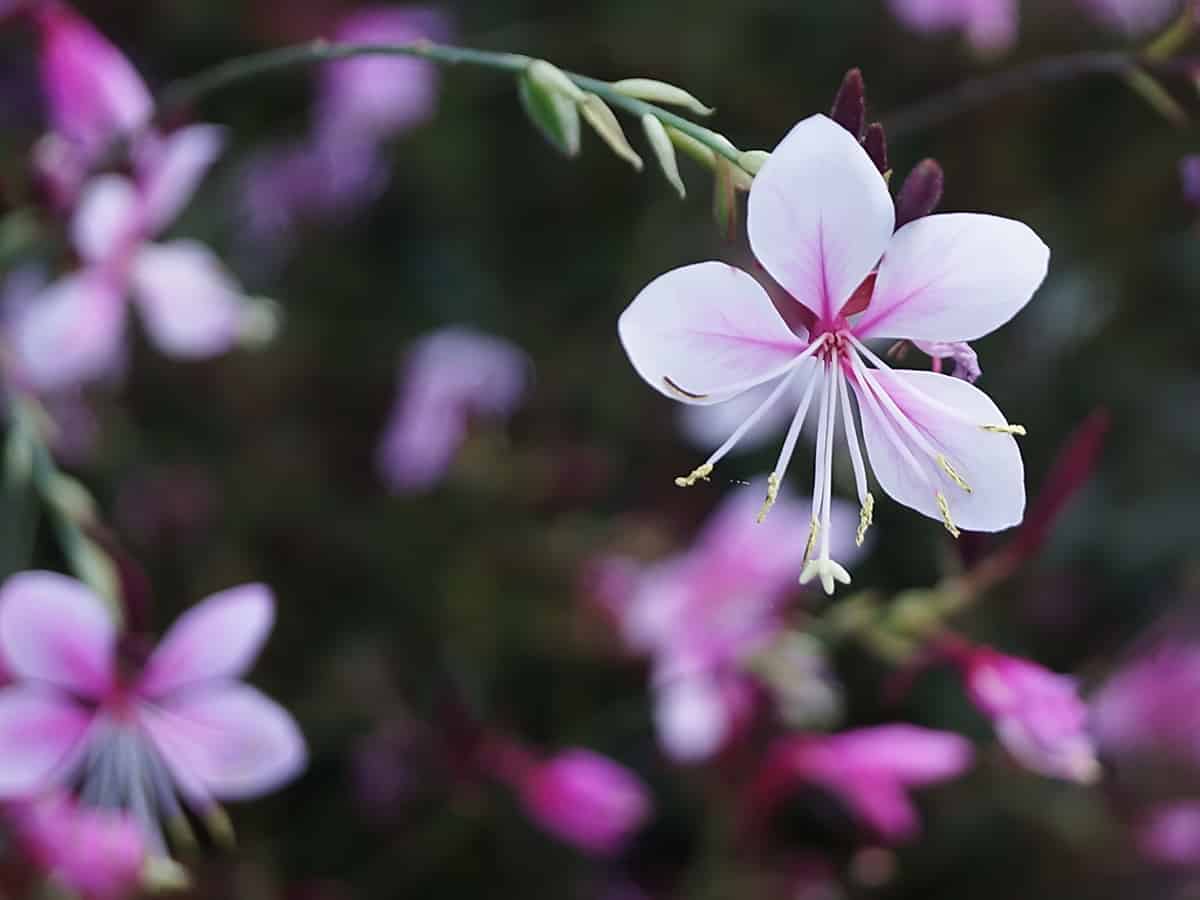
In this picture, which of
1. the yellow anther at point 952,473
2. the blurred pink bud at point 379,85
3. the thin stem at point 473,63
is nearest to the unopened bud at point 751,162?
the thin stem at point 473,63

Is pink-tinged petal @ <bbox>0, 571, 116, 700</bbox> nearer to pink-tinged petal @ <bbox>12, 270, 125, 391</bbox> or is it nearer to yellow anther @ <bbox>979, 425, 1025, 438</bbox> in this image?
pink-tinged petal @ <bbox>12, 270, 125, 391</bbox>

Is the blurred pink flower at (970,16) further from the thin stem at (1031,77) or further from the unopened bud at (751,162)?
the unopened bud at (751,162)

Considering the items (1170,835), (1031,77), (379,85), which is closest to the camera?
(1031,77)

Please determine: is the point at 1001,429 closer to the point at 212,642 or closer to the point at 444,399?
the point at 212,642

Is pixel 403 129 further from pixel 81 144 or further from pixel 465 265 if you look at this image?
pixel 81 144

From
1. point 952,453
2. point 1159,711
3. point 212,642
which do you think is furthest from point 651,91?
point 1159,711

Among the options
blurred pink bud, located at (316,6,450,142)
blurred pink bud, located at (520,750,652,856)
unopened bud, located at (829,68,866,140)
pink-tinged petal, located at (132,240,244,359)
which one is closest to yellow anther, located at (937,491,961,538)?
unopened bud, located at (829,68,866,140)

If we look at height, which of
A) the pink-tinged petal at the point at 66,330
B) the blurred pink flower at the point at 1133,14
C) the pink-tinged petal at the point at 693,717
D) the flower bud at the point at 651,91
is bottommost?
the pink-tinged petal at the point at 66,330
